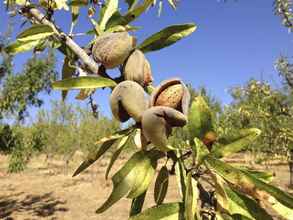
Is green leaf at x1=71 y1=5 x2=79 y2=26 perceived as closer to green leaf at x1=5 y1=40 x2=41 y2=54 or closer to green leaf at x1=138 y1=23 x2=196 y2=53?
green leaf at x1=5 y1=40 x2=41 y2=54

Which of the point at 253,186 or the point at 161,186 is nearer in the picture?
the point at 253,186

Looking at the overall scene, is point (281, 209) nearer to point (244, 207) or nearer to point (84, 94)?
point (244, 207)

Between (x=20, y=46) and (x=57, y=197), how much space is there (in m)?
9.93

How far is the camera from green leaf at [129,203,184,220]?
53 centimetres

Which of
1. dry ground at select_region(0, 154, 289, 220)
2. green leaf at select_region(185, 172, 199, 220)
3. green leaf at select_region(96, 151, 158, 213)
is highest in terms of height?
green leaf at select_region(96, 151, 158, 213)

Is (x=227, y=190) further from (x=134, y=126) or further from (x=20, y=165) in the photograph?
(x=20, y=165)

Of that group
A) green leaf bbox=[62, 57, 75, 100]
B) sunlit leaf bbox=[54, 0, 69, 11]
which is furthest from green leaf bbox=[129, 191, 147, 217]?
sunlit leaf bbox=[54, 0, 69, 11]

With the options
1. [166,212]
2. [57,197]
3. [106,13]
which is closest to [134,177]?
[166,212]

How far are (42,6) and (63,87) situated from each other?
333 millimetres

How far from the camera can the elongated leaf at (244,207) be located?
0.51 m

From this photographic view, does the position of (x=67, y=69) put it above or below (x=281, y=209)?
above

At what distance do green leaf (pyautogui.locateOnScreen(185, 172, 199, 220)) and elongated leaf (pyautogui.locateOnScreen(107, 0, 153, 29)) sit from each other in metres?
0.36

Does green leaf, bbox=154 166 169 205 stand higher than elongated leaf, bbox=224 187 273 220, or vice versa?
green leaf, bbox=154 166 169 205

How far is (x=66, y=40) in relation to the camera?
0.70 metres
